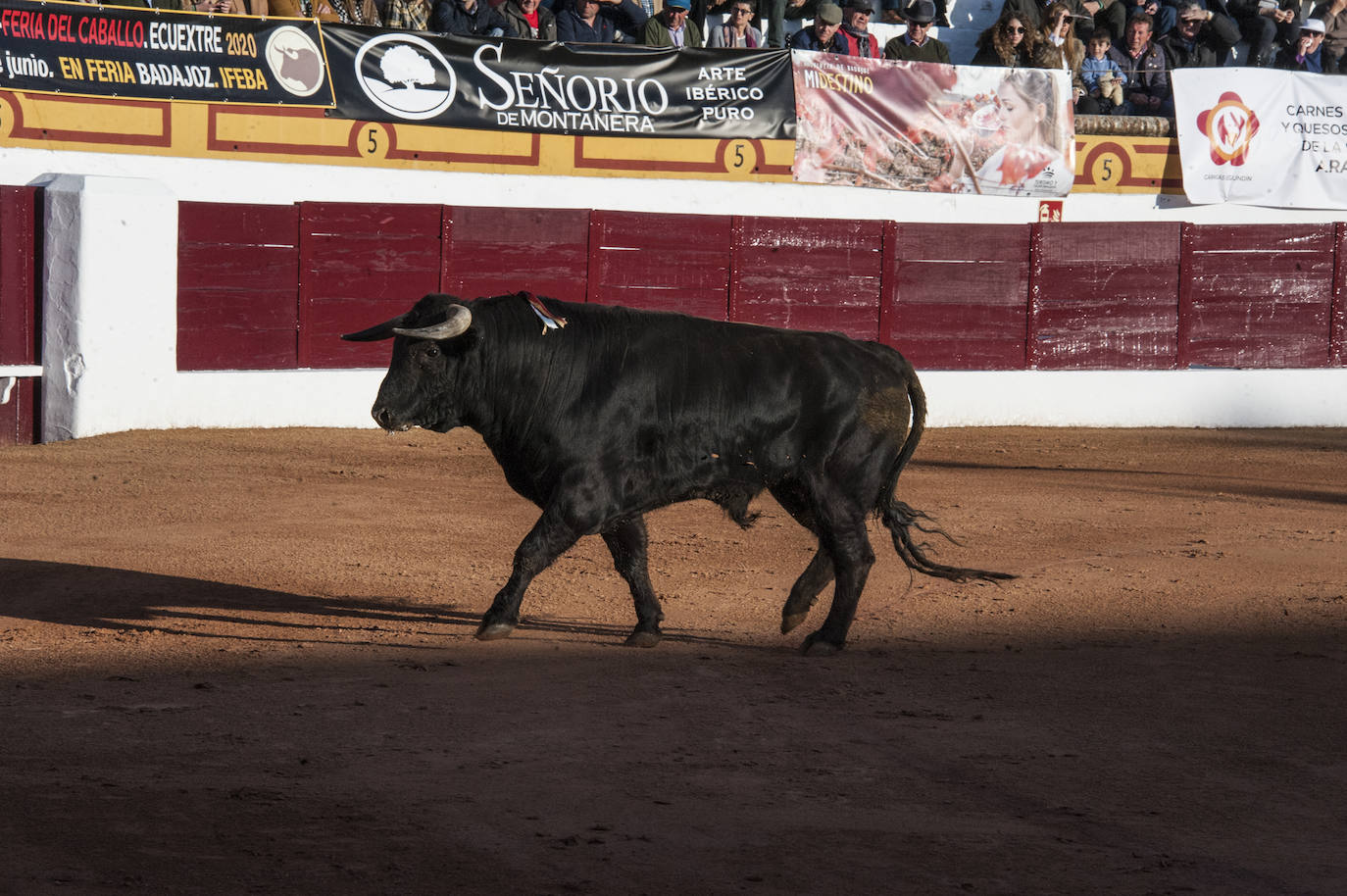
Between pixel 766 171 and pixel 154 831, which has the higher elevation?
pixel 766 171

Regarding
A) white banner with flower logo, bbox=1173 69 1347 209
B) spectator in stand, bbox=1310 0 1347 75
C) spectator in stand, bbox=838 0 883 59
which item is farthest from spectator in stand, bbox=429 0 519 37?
spectator in stand, bbox=1310 0 1347 75

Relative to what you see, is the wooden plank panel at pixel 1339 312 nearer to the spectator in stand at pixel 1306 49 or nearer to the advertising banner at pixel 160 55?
the spectator in stand at pixel 1306 49

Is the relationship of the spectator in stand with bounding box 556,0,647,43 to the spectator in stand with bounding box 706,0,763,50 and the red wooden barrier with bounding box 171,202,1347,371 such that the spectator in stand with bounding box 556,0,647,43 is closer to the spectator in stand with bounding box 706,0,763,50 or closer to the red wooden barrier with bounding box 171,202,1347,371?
the spectator in stand with bounding box 706,0,763,50

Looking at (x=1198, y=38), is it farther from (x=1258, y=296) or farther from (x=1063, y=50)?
(x=1258, y=296)

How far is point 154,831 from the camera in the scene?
3.43 m

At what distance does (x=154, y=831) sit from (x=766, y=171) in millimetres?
9425

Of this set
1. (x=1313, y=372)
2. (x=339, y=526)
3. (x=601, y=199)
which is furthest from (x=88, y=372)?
(x=1313, y=372)

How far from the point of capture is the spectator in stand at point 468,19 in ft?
38.2

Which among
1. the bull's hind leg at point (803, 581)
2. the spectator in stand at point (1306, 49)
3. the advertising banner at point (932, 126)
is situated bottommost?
the bull's hind leg at point (803, 581)

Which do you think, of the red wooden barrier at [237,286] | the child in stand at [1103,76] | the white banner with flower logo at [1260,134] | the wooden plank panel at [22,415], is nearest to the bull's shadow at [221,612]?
the wooden plank panel at [22,415]

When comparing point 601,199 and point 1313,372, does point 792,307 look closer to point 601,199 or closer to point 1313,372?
point 601,199

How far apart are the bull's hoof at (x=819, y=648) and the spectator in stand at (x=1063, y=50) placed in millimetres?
8727

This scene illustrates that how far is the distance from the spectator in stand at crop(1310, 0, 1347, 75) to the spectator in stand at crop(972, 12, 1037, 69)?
11.0ft

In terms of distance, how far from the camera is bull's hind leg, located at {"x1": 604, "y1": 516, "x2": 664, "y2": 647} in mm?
5414
